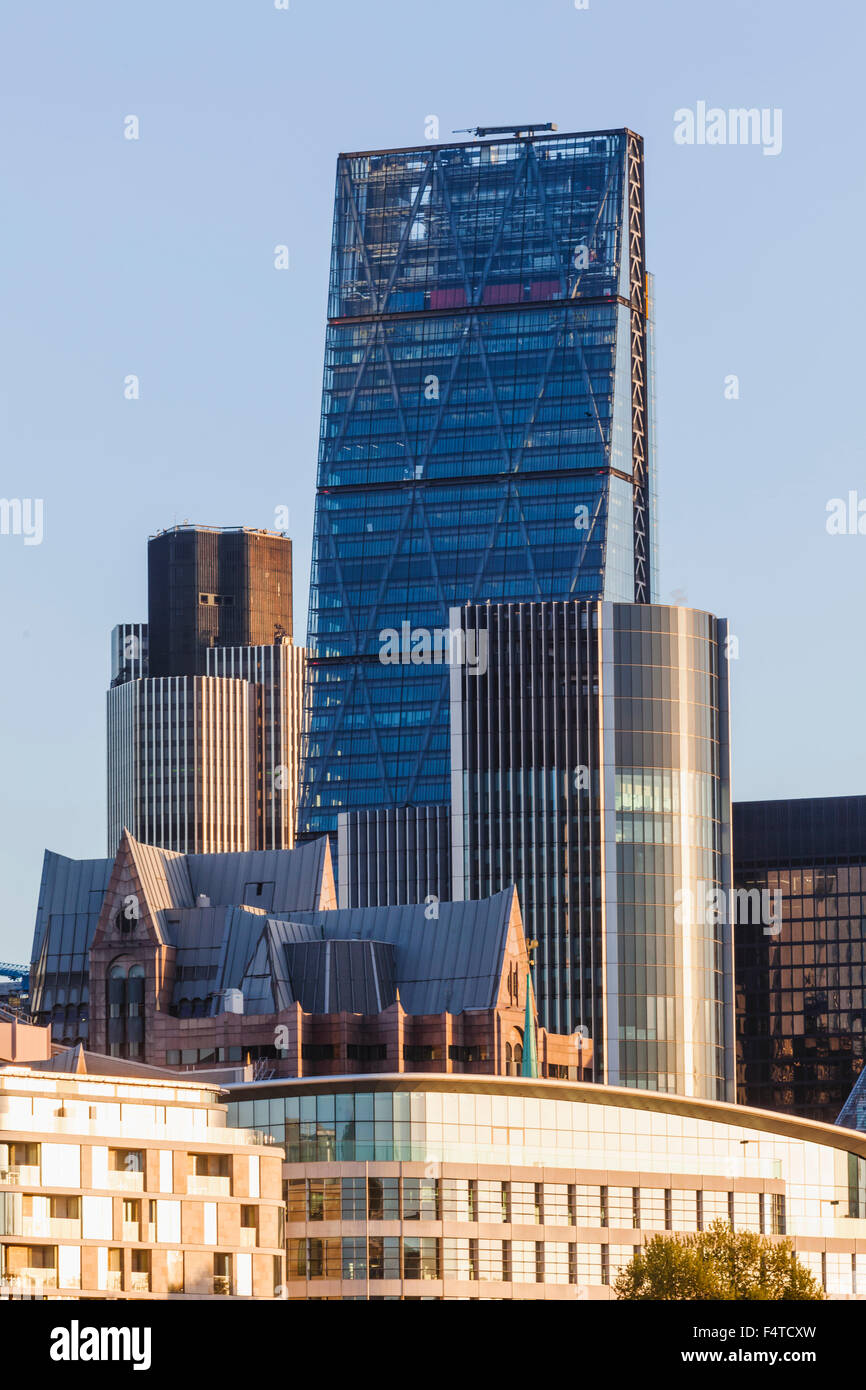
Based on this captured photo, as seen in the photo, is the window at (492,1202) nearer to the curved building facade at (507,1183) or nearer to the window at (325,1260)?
the curved building facade at (507,1183)

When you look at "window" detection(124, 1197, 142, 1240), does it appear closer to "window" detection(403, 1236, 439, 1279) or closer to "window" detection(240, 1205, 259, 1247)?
"window" detection(240, 1205, 259, 1247)

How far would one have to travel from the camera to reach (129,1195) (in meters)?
138

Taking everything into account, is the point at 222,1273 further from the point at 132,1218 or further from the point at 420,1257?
the point at 420,1257

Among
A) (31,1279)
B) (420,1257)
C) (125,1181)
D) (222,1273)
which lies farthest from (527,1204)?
(31,1279)

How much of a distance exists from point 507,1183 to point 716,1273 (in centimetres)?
3567

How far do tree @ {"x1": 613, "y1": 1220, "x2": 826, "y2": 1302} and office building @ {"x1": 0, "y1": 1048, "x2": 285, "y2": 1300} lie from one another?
62.2 ft

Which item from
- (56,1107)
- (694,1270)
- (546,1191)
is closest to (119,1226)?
(56,1107)

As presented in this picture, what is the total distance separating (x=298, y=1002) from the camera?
196625 mm

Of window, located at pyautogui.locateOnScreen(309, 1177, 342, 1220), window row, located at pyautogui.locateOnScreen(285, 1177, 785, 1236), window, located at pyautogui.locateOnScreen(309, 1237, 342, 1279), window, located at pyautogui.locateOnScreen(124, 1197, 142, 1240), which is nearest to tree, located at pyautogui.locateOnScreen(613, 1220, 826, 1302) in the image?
window, located at pyautogui.locateOnScreen(309, 1237, 342, 1279)
